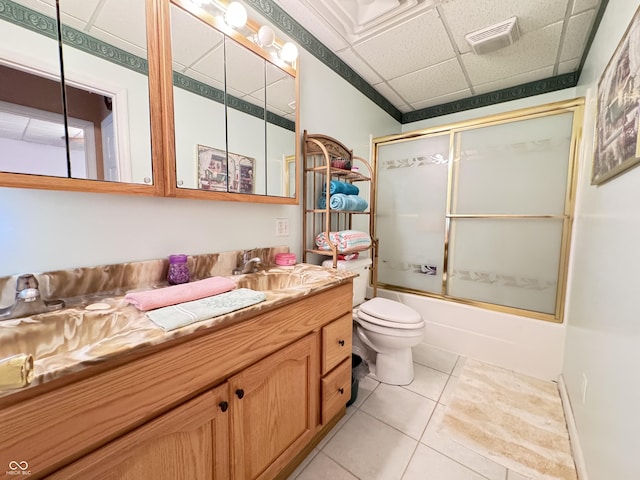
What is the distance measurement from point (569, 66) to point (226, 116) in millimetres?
2524

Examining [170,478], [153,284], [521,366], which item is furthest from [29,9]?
[521,366]

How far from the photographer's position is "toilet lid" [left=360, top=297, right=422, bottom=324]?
1621 millimetres

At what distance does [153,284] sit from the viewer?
102cm

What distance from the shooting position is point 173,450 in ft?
2.16

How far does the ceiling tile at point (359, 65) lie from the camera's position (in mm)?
1807

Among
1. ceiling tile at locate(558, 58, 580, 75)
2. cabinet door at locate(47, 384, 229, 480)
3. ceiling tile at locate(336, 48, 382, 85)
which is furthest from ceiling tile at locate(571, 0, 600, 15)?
cabinet door at locate(47, 384, 229, 480)

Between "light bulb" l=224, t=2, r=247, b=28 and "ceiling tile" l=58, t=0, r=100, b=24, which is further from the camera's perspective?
"light bulb" l=224, t=2, r=247, b=28

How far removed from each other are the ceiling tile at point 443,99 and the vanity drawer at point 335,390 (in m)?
2.49

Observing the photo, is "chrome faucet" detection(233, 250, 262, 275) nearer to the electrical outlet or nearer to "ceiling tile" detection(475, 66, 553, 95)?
the electrical outlet

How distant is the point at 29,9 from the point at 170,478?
1371 mm

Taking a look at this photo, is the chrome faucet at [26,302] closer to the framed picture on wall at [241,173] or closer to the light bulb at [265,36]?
the framed picture on wall at [241,173]

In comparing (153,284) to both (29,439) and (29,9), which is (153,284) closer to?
(29,439)

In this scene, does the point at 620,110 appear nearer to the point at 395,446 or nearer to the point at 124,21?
the point at 395,446

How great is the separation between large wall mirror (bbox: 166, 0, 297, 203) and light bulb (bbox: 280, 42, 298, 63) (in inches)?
2.4
